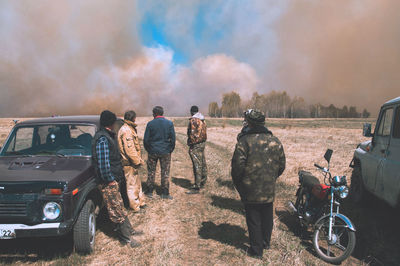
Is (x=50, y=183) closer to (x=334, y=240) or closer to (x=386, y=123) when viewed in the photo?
(x=334, y=240)

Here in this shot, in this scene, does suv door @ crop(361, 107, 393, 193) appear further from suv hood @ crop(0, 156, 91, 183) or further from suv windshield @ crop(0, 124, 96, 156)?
suv windshield @ crop(0, 124, 96, 156)

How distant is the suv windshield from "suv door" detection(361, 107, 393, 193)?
18.9 ft

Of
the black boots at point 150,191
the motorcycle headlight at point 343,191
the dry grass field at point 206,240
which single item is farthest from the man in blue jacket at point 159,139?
the motorcycle headlight at point 343,191

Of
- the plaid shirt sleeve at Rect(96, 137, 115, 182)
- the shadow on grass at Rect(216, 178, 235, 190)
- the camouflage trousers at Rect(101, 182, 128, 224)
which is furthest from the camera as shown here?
the shadow on grass at Rect(216, 178, 235, 190)

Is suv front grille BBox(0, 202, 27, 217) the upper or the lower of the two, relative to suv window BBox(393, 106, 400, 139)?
lower

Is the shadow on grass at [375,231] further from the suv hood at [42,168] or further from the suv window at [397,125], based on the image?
the suv hood at [42,168]

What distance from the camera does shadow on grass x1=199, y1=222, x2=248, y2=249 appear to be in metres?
4.37

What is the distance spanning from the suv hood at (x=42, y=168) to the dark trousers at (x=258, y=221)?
8.94 feet

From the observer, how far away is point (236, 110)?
108812 millimetres

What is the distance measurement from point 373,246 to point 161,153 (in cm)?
467

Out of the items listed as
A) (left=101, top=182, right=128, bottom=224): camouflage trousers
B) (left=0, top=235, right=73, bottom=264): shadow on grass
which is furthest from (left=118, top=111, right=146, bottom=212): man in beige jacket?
(left=0, top=235, right=73, bottom=264): shadow on grass

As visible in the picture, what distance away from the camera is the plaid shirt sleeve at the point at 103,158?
374 cm

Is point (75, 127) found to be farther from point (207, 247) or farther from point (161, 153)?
point (207, 247)

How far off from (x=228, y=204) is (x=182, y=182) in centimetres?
251
